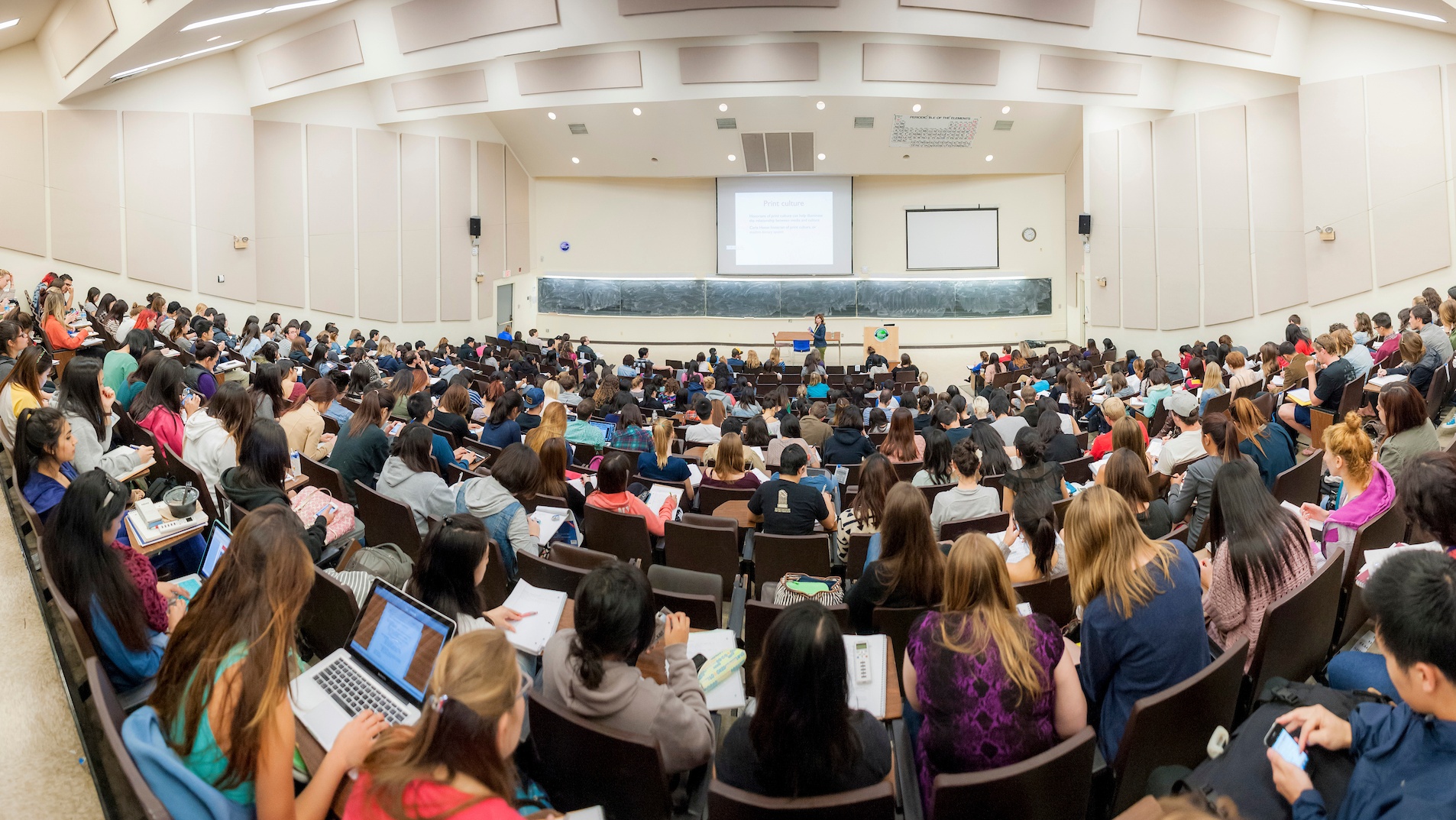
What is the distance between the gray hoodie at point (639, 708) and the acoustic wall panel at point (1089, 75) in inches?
559

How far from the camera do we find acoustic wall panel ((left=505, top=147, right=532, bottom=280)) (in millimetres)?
18406

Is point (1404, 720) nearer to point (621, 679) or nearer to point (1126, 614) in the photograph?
point (1126, 614)

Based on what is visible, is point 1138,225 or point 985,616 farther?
point 1138,225

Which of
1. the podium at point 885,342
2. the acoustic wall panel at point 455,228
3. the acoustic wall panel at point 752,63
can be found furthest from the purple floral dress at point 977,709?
the podium at point 885,342

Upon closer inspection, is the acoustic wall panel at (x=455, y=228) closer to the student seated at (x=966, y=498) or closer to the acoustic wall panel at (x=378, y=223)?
the acoustic wall panel at (x=378, y=223)

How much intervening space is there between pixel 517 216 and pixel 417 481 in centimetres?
1566

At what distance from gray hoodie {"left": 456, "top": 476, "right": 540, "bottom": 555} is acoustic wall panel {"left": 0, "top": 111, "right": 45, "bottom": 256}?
450 inches

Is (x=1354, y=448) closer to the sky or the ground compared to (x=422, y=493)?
closer to the sky

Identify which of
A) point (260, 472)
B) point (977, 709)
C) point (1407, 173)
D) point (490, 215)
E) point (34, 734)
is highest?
point (490, 215)

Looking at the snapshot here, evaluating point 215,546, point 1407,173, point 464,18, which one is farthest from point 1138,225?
point 215,546

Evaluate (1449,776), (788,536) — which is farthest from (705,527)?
(1449,776)

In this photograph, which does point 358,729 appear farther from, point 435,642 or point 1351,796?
point 1351,796

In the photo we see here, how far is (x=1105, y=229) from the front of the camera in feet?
51.5

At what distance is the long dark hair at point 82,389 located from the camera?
176 inches
